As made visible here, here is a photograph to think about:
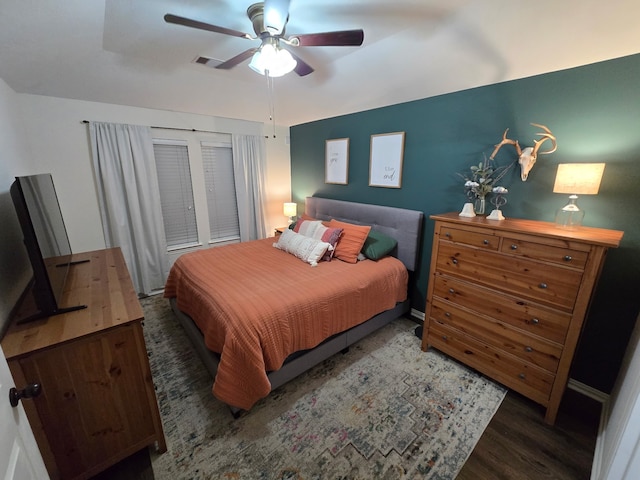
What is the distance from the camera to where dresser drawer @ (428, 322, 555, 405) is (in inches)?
68.5

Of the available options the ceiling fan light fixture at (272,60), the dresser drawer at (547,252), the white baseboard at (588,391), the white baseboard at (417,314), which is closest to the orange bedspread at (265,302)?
the white baseboard at (417,314)

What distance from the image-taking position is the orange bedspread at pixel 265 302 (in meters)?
1.62

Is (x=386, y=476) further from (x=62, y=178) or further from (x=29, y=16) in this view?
(x=62, y=178)

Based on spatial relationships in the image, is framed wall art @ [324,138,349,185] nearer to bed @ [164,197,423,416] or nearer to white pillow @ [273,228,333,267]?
bed @ [164,197,423,416]

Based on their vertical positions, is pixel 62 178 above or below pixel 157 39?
below

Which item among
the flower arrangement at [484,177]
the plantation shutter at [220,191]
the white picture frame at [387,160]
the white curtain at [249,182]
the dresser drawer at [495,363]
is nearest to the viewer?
the dresser drawer at [495,363]

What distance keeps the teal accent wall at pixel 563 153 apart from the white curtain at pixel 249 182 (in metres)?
2.13

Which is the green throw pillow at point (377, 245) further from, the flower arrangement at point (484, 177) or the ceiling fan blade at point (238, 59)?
the ceiling fan blade at point (238, 59)

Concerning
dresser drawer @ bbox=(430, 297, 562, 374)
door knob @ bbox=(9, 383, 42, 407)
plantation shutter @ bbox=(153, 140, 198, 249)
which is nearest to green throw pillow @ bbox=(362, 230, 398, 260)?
dresser drawer @ bbox=(430, 297, 562, 374)

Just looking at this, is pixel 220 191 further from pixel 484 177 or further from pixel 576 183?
pixel 576 183

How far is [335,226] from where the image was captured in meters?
3.05

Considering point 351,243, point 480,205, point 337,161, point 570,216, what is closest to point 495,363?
point 570,216

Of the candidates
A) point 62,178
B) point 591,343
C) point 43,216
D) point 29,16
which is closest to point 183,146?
point 62,178

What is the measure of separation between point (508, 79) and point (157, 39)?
2777 mm
